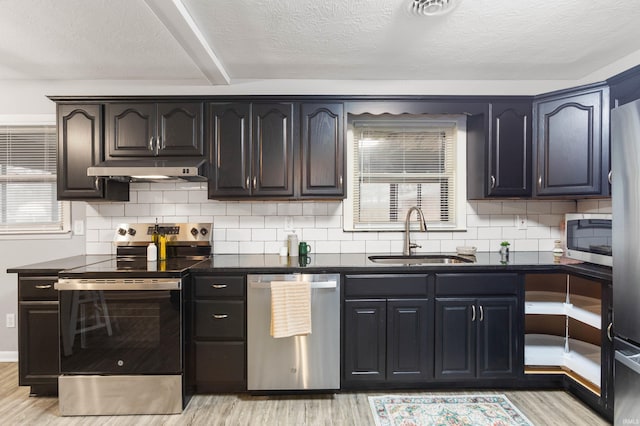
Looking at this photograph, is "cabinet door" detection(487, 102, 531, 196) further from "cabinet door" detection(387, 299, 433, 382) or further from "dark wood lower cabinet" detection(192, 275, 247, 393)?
"dark wood lower cabinet" detection(192, 275, 247, 393)

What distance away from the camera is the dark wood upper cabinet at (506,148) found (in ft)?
9.43

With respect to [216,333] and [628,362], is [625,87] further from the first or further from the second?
[216,333]

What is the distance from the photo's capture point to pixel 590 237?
8.43ft

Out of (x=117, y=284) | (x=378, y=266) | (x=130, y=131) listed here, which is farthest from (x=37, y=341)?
(x=378, y=266)

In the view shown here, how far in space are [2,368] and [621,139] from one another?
4.69m

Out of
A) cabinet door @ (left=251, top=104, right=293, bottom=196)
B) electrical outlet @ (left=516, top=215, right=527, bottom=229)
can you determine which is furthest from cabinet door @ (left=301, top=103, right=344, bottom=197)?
electrical outlet @ (left=516, top=215, right=527, bottom=229)

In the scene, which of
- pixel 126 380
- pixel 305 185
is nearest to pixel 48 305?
pixel 126 380

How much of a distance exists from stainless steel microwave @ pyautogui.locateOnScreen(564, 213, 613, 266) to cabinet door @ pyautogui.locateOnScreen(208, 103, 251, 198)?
2.51 meters

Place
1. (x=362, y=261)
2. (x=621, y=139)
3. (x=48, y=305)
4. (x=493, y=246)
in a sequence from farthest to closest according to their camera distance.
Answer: (x=493, y=246) < (x=362, y=261) < (x=48, y=305) < (x=621, y=139)

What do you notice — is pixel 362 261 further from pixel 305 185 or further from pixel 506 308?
pixel 506 308

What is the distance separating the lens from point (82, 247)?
10.5 feet

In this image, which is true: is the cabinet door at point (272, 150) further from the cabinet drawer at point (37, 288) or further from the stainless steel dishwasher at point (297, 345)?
the cabinet drawer at point (37, 288)

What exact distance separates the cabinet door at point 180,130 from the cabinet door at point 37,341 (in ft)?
4.50

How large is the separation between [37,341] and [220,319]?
50.9 inches
